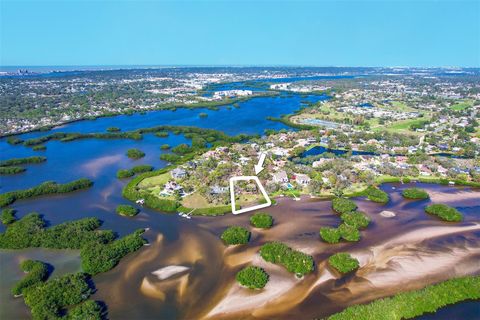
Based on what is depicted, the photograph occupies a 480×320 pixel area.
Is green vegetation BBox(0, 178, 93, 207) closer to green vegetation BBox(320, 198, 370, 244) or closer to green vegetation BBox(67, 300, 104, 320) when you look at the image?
green vegetation BBox(67, 300, 104, 320)

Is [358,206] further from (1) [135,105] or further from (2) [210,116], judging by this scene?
(1) [135,105]

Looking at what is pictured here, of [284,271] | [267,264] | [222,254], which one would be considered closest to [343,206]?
[284,271]

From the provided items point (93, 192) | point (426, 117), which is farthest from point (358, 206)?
point (426, 117)

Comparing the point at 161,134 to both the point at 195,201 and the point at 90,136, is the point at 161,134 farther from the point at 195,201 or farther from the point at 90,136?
the point at 195,201

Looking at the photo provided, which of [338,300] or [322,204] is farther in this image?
[322,204]

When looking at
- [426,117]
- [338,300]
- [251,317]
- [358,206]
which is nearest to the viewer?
[251,317]

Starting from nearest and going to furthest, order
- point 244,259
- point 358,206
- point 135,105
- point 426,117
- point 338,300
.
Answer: point 338,300, point 244,259, point 358,206, point 426,117, point 135,105
